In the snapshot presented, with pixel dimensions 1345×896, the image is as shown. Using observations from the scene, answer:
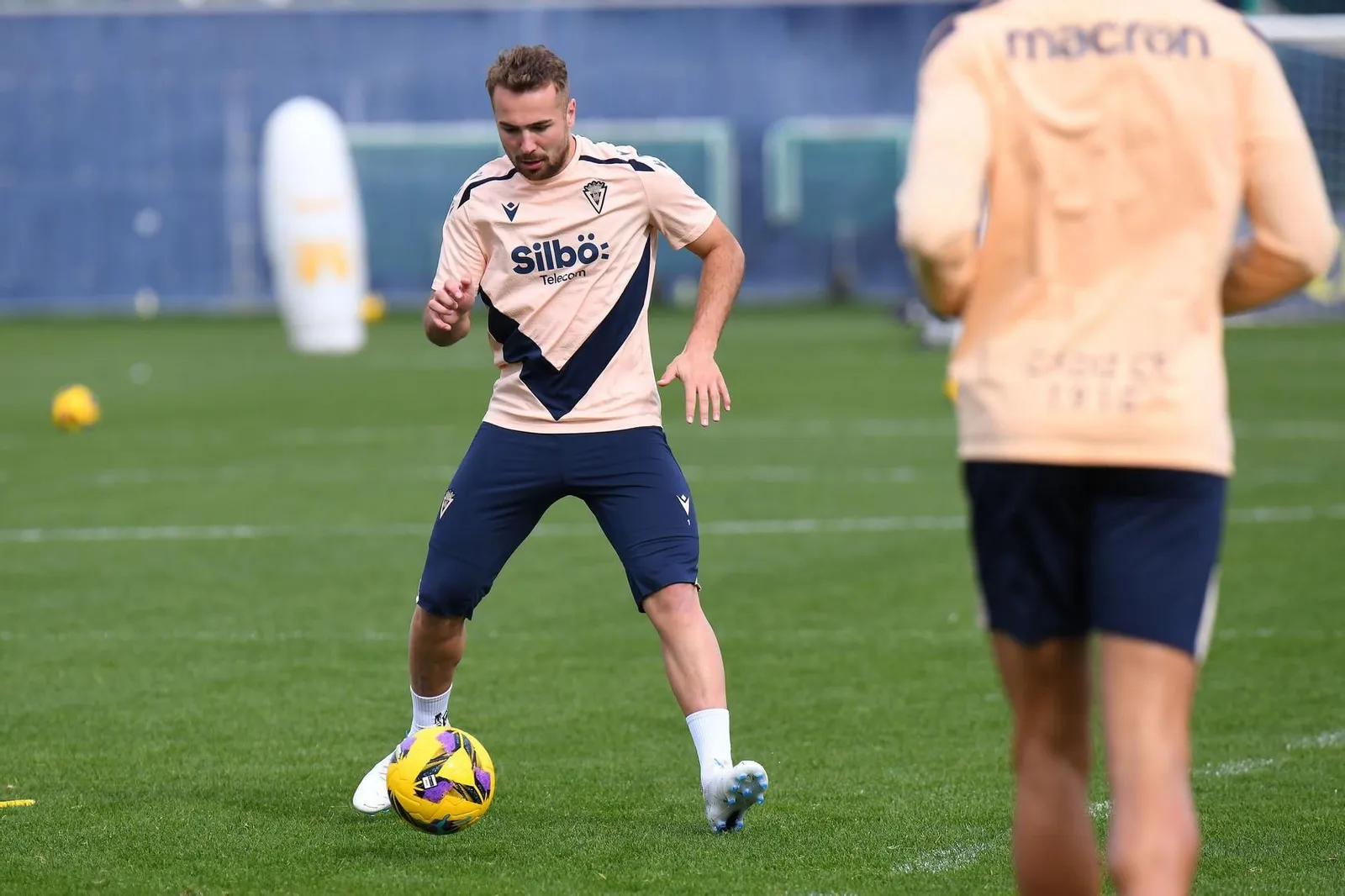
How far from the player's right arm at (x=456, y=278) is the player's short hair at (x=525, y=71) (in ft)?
1.37

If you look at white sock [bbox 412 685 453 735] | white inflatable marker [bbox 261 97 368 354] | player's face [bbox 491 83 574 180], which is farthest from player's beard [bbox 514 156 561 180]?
white inflatable marker [bbox 261 97 368 354]

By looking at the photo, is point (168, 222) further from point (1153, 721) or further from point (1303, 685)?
point (1153, 721)

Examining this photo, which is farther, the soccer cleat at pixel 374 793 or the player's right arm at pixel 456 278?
Answer: the soccer cleat at pixel 374 793

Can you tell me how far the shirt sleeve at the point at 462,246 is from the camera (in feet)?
18.9

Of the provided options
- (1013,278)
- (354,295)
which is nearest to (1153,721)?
(1013,278)

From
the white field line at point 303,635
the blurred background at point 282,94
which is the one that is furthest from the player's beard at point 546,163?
the blurred background at point 282,94

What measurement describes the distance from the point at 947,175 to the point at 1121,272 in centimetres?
36

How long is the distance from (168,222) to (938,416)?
31661 millimetres

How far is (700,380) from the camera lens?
5656mm

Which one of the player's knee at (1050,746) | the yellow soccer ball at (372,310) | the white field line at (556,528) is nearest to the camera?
the player's knee at (1050,746)

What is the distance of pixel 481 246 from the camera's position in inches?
229

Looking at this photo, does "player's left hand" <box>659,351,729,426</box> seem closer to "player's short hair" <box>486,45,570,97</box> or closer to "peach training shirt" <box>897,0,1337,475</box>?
"player's short hair" <box>486,45,570,97</box>

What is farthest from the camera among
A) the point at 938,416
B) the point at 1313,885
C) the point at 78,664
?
the point at 938,416

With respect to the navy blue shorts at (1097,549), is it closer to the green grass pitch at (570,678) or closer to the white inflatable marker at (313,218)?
the green grass pitch at (570,678)
